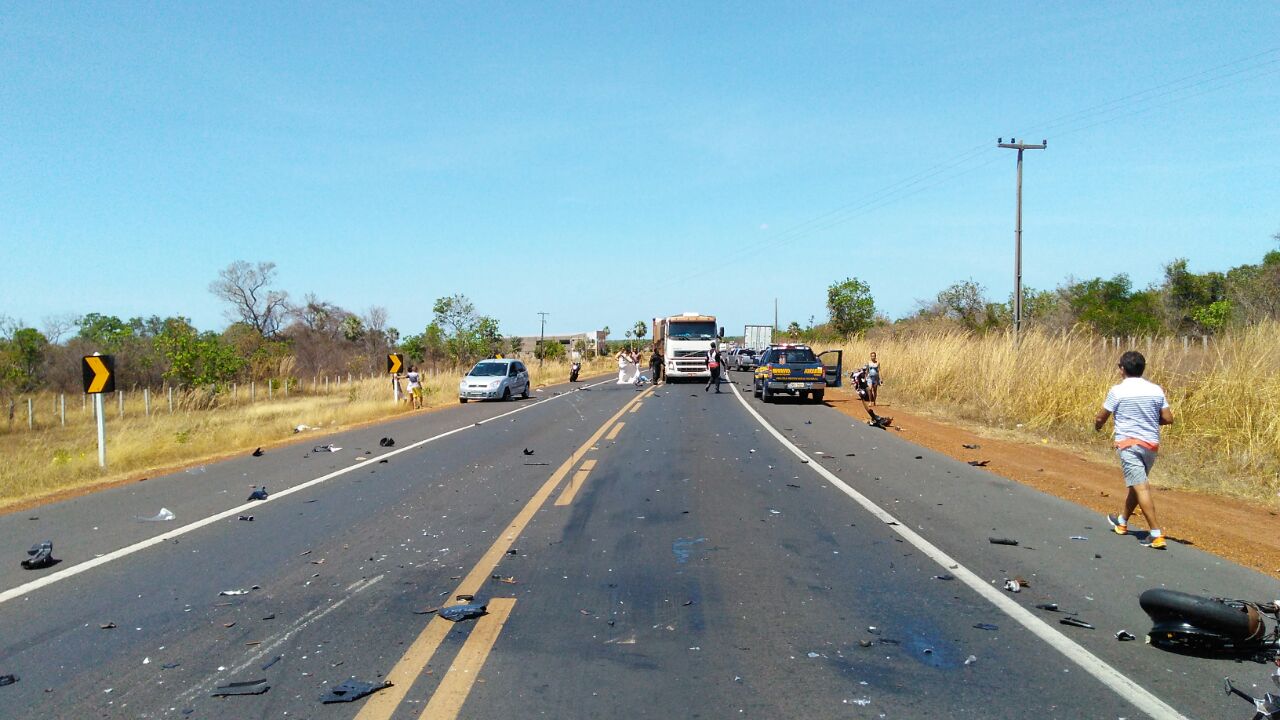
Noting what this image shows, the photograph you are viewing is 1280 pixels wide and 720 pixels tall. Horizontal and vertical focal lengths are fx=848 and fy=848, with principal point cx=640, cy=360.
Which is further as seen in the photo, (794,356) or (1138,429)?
(794,356)

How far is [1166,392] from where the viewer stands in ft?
47.6

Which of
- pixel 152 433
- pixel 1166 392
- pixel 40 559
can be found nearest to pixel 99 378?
pixel 152 433

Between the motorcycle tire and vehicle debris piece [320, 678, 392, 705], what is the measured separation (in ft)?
15.0

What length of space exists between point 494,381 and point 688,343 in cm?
1406

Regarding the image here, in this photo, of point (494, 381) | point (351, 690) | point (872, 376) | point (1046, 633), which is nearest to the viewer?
point (351, 690)

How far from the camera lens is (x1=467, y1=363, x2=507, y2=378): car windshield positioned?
33466mm

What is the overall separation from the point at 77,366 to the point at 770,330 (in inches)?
1940

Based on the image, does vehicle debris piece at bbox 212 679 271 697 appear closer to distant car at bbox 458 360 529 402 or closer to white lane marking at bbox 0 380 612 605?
white lane marking at bbox 0 380 612 605

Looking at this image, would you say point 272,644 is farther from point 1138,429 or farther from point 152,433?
point 152,433

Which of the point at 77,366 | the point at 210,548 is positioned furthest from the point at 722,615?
the point at 77,366

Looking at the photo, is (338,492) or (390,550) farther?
(338,492)

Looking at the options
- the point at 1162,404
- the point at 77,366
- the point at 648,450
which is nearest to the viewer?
the point at 1162,404

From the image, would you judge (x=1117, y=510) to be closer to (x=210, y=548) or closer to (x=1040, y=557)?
(x=1040, y=557)

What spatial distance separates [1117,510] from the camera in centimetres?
989
